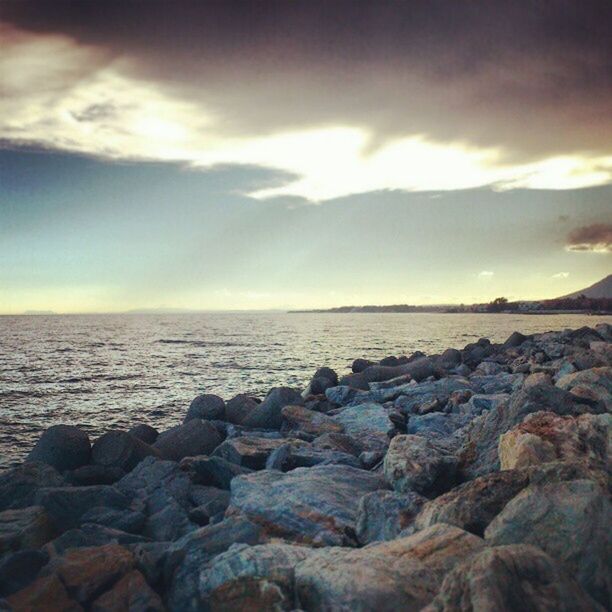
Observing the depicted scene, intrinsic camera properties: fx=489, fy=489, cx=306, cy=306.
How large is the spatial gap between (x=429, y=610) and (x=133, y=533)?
5.19 m

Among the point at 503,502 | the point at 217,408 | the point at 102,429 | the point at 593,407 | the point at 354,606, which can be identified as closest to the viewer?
the point at 354,606

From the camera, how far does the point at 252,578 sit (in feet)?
14.1

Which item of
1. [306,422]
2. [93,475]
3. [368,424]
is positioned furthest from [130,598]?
[368,424]

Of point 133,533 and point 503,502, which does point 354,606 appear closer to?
point 503,502

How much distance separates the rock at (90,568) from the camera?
4664 mm

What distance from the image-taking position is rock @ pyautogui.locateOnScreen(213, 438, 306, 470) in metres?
9.68

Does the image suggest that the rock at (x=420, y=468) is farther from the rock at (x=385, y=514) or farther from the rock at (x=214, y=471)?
the rock at (x=214, y=471)

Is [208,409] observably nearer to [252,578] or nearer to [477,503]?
[252,578]

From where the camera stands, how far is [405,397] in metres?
17.0

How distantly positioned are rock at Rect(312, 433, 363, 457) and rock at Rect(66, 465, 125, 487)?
4.12 metres

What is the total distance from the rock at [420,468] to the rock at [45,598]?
385 cm

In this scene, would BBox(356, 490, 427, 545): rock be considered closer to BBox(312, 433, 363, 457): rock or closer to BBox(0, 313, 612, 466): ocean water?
BBox(312, 433, 363, 457): rock

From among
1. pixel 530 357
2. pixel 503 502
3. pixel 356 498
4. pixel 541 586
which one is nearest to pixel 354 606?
pixel 541 586

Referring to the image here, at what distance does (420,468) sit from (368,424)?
7098 millimetres
